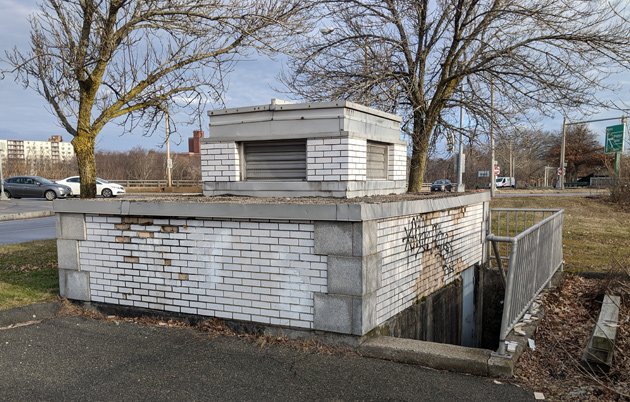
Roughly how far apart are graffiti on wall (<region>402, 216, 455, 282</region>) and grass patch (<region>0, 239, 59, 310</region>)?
5060 millimetres

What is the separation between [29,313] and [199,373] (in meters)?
3.13

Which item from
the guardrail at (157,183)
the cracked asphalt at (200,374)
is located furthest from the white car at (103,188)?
the cracked asphalt at (200,374)

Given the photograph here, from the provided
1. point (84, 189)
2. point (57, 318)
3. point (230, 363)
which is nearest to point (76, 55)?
point (84, 189)

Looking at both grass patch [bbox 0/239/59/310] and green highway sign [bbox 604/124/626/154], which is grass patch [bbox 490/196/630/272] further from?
grass patch [bbox 0/239/59/310]

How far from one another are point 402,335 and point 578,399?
2.25 meters

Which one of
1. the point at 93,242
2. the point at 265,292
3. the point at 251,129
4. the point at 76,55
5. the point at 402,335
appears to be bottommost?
the point at 402,335

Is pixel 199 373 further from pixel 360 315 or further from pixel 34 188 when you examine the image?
pixel 34 188

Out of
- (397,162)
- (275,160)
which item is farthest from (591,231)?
(275,160)

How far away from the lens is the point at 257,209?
4805 mm

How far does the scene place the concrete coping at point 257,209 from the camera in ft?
14.7

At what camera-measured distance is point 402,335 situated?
218 inches

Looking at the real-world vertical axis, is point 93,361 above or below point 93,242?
below

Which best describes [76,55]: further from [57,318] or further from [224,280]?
[224,280]

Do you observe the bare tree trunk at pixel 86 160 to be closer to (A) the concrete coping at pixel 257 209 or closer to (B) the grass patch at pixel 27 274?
(B) the grass patch at pixel 27 274
